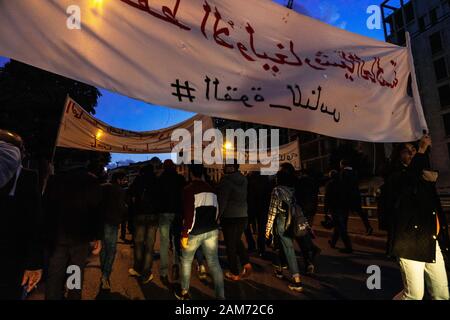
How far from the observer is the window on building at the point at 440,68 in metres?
31.6

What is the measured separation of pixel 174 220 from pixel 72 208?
2.25 metres

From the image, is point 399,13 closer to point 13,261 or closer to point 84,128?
point 84,128

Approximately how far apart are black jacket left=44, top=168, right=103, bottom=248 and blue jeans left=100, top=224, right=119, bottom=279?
141 cm

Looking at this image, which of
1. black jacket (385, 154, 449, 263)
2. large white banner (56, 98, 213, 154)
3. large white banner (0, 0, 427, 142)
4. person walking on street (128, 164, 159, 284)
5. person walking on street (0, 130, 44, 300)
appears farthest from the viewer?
large white banner (56, 98, 213, 154)

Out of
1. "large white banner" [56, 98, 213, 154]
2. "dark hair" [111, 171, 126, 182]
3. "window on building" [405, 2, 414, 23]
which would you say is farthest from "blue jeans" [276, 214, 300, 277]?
"window on building" [405, 2, 414, 23]

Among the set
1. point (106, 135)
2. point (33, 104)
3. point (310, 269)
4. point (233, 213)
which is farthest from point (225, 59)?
point (33, 104)

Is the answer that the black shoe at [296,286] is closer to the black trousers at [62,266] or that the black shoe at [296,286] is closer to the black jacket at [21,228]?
the black trousers at [62,266]

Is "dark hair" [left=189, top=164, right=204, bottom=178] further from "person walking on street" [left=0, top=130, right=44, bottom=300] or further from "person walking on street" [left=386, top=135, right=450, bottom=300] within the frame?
"person walking on street" [left=386, top=135, right=450, bottom=300]

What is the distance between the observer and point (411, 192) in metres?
2.79

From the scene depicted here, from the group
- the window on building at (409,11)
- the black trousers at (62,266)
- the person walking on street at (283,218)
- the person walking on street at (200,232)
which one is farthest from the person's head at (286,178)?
the window on building at (409,11)

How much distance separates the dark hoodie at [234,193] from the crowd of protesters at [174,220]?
0.02 metres

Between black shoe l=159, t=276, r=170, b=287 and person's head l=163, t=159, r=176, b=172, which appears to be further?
person's head l=163, t=159, r=176, b=172

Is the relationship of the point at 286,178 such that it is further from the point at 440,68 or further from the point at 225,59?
the point at 440,68

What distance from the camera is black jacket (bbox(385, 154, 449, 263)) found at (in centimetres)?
268
